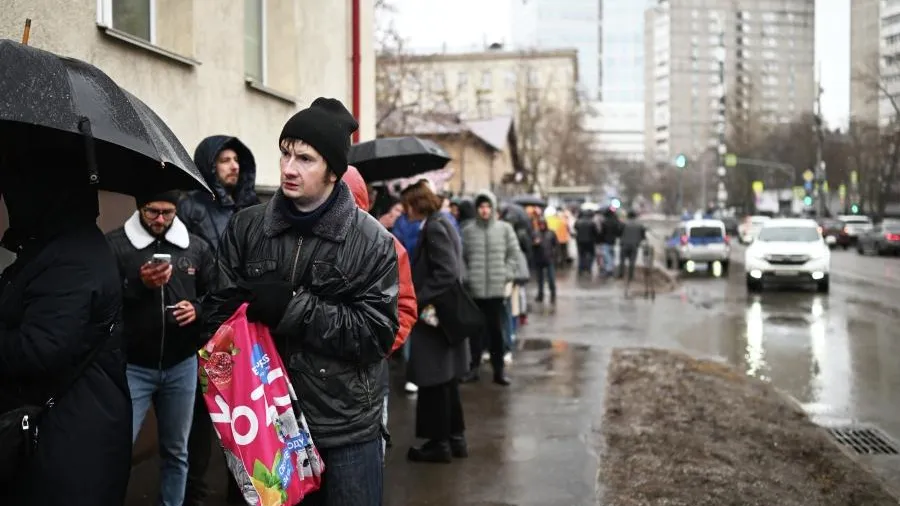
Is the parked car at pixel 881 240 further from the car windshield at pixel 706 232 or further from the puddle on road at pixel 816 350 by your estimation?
the puddle on road at pixel 816 350

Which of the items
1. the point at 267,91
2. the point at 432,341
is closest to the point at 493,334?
the point at 432,341

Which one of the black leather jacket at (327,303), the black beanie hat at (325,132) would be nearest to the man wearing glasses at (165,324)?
the black leather jacket at (327,303)

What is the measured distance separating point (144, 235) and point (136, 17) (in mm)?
3754

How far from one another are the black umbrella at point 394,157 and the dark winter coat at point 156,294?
2654 mm

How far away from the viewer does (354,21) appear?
13359 millimetres

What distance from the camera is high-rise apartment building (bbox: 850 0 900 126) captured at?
55.4 metres

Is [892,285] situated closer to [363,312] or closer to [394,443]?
[394,443]

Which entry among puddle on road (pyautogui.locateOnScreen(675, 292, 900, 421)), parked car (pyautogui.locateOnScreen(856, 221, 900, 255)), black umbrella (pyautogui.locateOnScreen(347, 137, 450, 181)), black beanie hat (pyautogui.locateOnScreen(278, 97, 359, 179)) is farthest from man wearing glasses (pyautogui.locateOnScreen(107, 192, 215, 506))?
parked car (pyautogui.locateOnScreen(856, 221, 900, 255))

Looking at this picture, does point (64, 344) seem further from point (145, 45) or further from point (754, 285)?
point (754, 285)

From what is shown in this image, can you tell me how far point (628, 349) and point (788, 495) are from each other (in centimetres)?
674

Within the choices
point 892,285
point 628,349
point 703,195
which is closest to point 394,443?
point 628,349

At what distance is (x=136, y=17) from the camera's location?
26.0 ft

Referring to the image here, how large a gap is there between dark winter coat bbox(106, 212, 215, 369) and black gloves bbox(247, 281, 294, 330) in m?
1.61

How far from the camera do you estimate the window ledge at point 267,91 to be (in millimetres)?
9820
